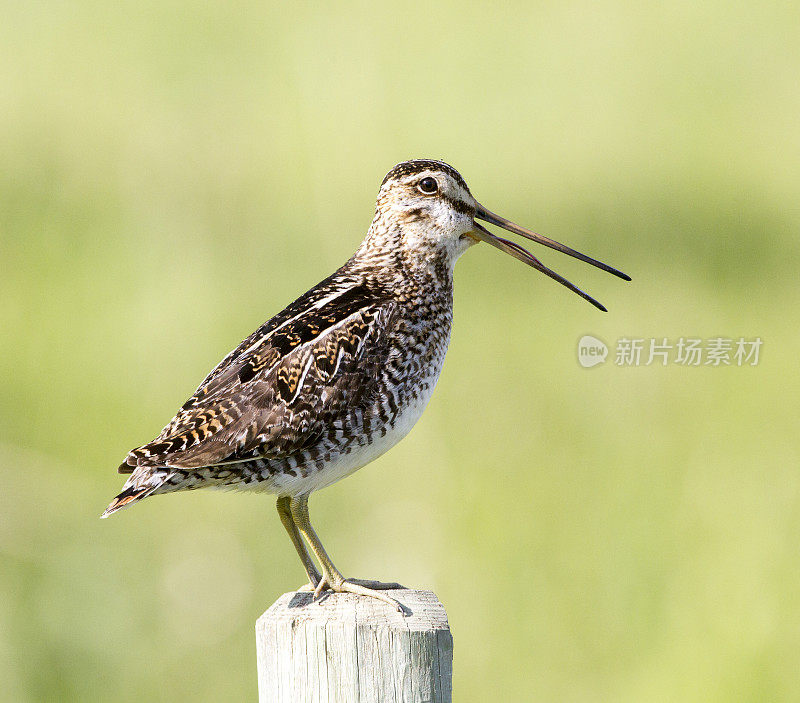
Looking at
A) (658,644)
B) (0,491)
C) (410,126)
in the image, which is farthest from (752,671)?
(410,126)

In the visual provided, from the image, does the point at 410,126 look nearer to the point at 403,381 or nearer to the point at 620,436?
the point at 620,436

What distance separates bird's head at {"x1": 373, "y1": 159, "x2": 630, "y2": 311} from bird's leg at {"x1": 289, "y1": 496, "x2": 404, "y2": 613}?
100cm

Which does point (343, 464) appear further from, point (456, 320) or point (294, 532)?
point (456, 320)

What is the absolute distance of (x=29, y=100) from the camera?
10094 mm

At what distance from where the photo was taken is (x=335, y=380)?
12.4ft

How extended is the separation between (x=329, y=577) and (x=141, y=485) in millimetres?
700

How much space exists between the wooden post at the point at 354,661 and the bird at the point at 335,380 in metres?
0.24

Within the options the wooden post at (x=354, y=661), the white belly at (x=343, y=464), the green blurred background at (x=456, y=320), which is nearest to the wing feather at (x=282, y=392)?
the white belly at (x=343, y=464)

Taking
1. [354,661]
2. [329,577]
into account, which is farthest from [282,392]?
[354,661]

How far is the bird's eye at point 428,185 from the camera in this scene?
4281mm

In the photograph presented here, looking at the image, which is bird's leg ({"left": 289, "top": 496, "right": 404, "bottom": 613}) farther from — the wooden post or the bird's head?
the bird's head

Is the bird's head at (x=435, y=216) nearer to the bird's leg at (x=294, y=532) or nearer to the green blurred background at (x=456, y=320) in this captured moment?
the bird's leg at (x=294, y=532)

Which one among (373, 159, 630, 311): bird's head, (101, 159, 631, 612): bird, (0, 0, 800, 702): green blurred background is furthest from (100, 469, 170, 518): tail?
(0, 0, 800, 702): green blurred background

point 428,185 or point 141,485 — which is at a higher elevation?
point 428,185
